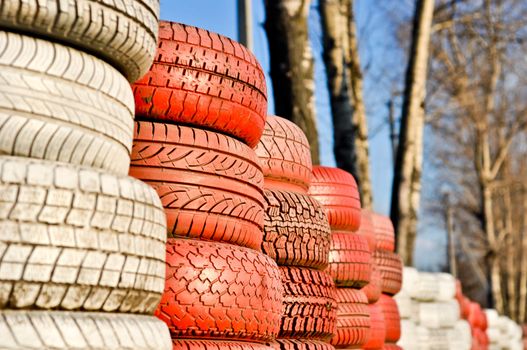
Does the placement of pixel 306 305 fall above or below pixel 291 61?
below

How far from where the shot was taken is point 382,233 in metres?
7.28

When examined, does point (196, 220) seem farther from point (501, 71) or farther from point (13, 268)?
point (501, 71)

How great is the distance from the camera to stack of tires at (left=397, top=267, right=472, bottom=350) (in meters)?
8.61

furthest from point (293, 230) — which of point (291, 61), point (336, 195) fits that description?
point (291, 61)

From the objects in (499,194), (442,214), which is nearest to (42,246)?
(499,194)

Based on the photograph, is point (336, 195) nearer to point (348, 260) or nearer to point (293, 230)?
point (348, 260)

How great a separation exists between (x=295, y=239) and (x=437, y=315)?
5842mm

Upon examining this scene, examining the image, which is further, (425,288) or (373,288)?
(425,288)

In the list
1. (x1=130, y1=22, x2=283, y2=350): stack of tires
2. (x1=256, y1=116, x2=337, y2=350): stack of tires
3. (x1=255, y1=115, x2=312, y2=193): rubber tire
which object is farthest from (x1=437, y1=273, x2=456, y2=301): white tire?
(x1=130, y1=22, x2=283, y2=350): stack of tires

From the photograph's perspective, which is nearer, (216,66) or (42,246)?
(42,246)

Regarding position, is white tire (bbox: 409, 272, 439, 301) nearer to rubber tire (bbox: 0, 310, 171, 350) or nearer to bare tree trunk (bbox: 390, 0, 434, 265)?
bare tree trunk (bbox: 390, 0, 434, 265)

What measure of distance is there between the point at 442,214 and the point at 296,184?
1377 inches

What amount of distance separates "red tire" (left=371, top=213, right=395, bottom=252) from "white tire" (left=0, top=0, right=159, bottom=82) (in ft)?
15.3

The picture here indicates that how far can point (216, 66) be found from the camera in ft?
10.7
